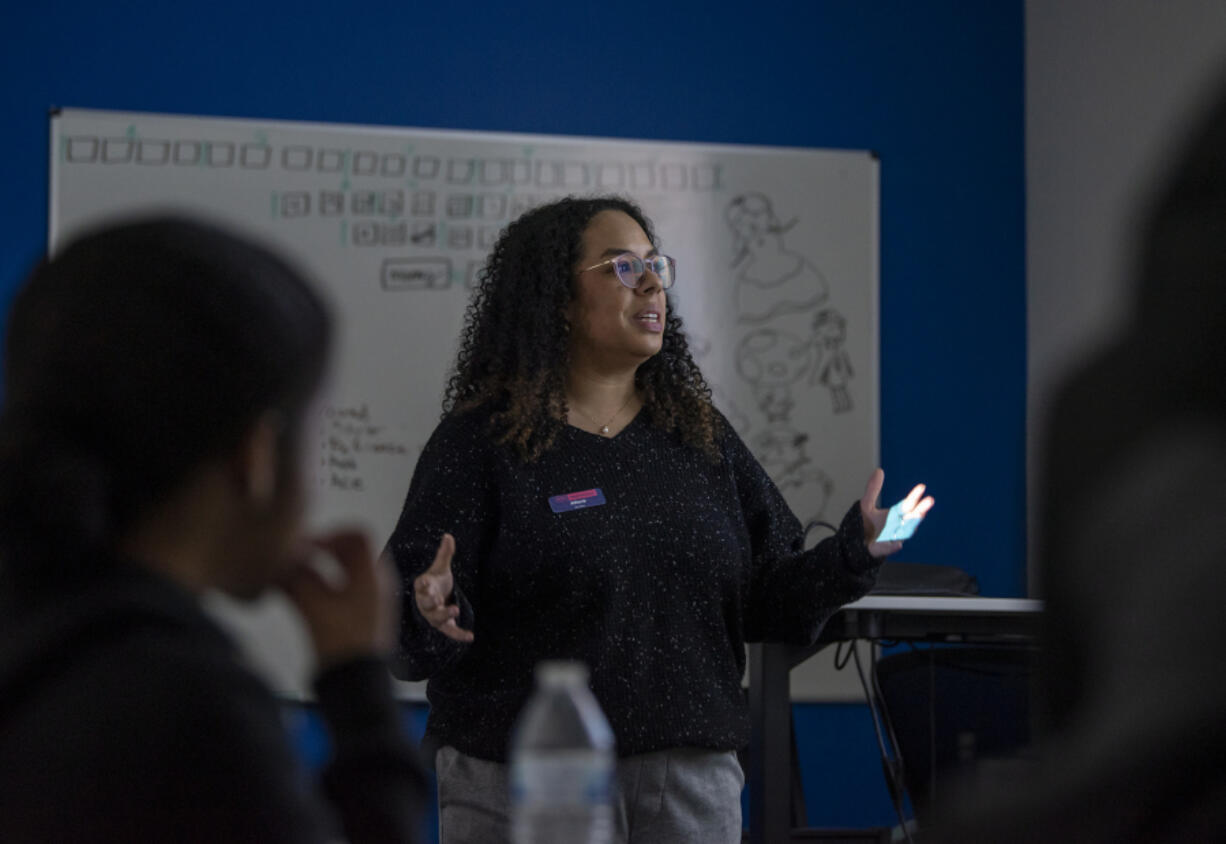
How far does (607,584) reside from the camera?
2.20 metres

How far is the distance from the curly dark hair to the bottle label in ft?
4.22

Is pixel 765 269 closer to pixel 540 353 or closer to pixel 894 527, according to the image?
pixel 540 353

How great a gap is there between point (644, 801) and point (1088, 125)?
3.11 meters

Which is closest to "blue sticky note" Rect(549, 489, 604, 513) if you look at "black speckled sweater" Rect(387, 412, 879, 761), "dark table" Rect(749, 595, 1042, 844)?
"black speckled sweater" Rect(387, 412, 879, 761)

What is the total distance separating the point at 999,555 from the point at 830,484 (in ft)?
2.02

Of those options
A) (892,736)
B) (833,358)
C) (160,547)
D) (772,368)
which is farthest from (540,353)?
(833,358)

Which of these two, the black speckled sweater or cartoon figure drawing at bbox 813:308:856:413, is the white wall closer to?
cartoon figure drawing at bbox 813:308:856:413

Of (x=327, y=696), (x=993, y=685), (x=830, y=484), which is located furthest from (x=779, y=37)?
(x=327, y=696)

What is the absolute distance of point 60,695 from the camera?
846 millimetres

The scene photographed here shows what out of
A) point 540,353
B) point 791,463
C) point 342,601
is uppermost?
point 540,353

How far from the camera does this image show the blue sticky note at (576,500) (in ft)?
7.44

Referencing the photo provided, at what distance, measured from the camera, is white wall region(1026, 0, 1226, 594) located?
13.3ft

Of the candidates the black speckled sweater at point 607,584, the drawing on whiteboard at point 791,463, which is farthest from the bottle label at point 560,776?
the drawing on whiteboard at point 791,463

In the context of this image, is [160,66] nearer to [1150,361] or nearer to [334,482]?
[334,482]
